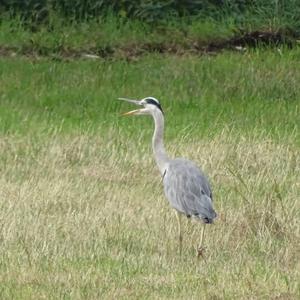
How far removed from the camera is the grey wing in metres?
8.97

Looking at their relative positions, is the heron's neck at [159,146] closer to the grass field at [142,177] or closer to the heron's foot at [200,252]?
the grass field at [142,177]

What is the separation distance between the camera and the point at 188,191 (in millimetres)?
9141

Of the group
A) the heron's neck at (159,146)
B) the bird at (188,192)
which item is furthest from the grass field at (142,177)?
the heron's neck at (159,146)

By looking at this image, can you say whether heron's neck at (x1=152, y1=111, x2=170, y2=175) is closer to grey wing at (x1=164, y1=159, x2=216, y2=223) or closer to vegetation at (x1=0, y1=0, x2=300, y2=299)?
grey wing at (x1=164, y1=159, x2=216, y2=223)

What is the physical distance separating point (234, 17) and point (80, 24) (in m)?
2.08

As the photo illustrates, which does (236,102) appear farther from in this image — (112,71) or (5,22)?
(5,22)

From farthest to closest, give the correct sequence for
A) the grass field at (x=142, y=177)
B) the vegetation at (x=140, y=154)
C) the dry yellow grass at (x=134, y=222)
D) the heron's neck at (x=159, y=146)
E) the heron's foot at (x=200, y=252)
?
the heron's neck at (x=159, y=146) < the heron's foot at (x=200, y=252) < the vegetation at (x=140, y=154) < the grass field at (x=142, y=177) < the dry yellow grass at (x=134, y=222)

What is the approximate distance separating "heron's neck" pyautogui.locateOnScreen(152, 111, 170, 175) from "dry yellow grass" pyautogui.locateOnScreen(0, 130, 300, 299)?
1.25 ft

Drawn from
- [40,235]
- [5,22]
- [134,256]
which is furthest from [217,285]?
[5,22]

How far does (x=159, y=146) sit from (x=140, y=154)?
88.5 inches

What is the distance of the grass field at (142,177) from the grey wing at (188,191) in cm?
27

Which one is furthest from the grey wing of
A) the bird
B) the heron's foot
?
the heron's foot

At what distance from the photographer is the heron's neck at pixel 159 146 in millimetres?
9820

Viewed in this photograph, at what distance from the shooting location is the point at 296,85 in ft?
51.3
